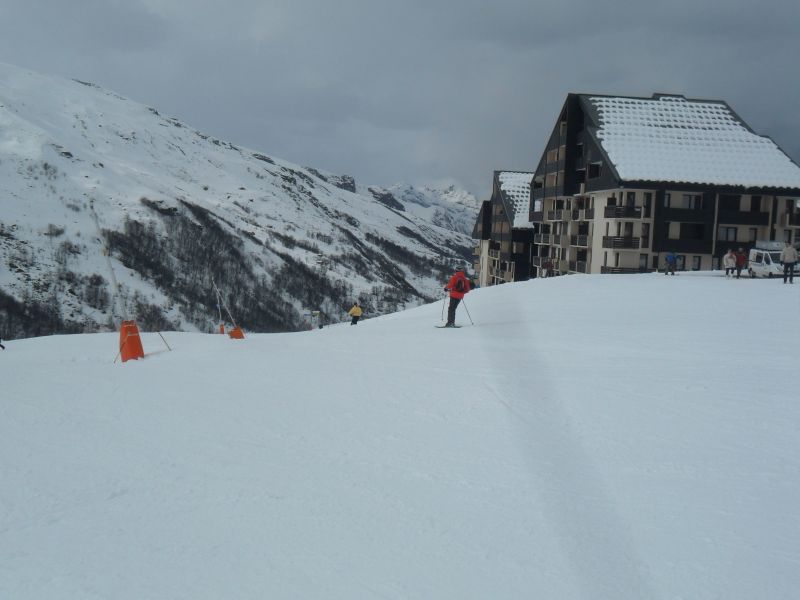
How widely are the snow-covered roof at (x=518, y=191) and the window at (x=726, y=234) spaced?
22611 mm

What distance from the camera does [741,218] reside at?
145 ft

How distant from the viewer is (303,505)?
508 cm

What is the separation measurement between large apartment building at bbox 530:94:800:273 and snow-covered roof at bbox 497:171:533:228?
15.4 m

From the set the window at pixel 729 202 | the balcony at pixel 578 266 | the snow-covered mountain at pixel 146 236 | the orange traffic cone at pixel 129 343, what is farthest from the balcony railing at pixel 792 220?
the orange traffic cone at pixel 129 343

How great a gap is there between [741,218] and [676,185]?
5.37m

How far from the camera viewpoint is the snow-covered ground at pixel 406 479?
4.14m

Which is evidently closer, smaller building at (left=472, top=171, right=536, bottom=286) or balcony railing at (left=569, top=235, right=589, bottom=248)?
balcony railing at (left=569, top=235, right=589, bottom=248)

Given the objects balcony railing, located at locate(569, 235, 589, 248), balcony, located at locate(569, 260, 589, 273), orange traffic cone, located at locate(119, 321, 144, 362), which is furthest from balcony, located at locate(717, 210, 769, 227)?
orange traffic cone, located at locate(119, 321, 144, 362)

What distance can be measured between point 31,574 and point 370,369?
22.0 feet

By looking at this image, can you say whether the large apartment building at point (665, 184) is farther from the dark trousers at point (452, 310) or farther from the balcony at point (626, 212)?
the dark trousers at point (452, 310)

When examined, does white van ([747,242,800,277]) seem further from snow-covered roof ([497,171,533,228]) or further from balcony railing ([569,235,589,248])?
snow-covered roof ([497,171,533,228])

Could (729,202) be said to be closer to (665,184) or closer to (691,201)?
(691,201)

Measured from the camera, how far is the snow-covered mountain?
69.2 metres

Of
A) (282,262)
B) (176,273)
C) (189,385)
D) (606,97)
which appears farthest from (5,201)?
(189,385)
